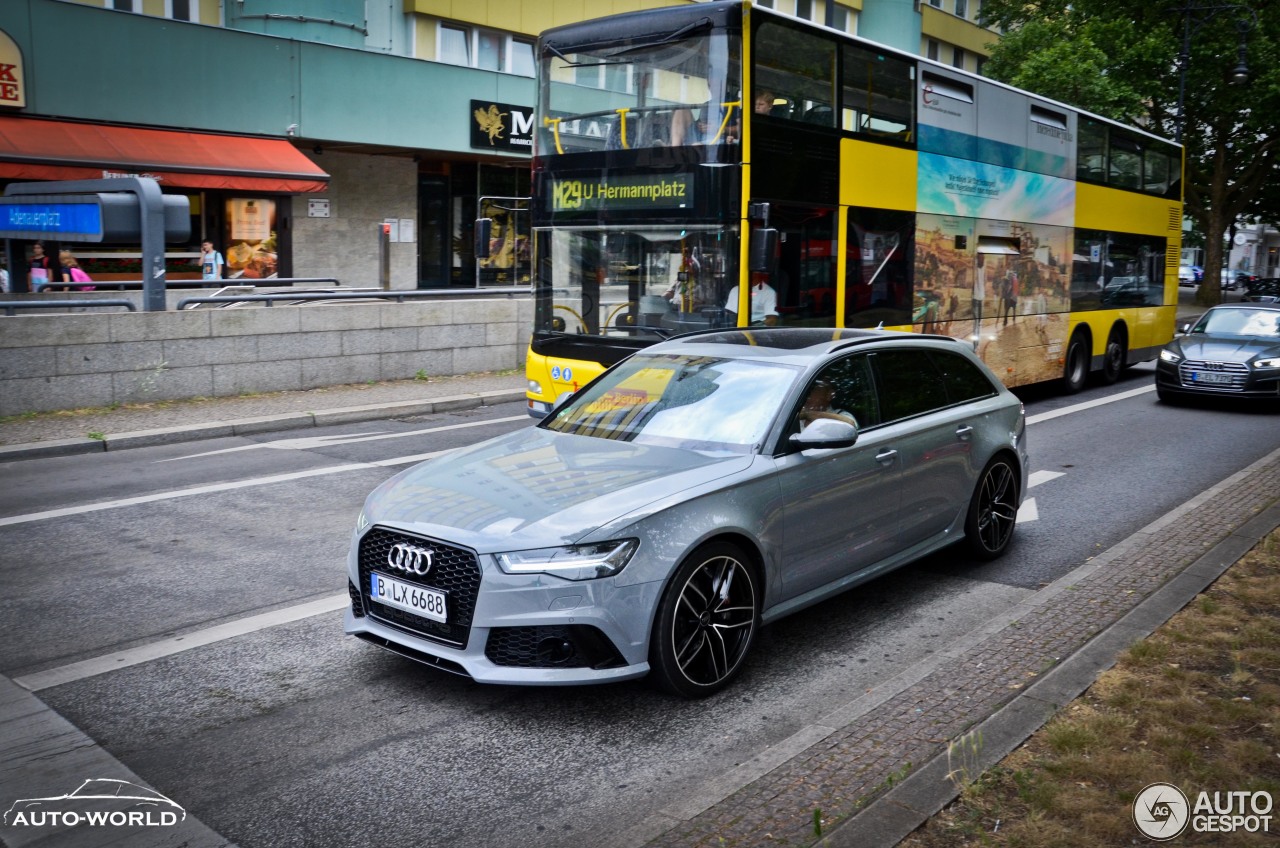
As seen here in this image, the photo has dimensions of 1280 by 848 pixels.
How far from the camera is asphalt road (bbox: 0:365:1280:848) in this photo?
4.18 meters

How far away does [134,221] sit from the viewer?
14.3 m

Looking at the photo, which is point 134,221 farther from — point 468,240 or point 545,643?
point 468,240

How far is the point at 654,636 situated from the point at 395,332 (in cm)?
1223

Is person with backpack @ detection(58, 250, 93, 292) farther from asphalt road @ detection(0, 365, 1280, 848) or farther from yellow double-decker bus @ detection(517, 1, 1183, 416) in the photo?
yellow double-decker bus @ detection(517, 1, 1183, 416)

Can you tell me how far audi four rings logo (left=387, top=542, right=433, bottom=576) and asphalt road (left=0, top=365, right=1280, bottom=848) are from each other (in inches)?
23.7

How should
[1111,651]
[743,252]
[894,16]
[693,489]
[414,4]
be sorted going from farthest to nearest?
[894,16] < [414,4] < [743,252] < [1111,651] < [693,489]

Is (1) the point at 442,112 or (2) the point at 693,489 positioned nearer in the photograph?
(2) the point at 693,489

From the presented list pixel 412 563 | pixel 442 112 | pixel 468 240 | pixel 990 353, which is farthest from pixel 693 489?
pixel 468 240

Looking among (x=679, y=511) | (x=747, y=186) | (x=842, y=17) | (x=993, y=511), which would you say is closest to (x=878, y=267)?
(x=747, y=186)

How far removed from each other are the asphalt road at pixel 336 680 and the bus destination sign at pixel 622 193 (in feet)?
11.5

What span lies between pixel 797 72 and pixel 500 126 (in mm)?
19172

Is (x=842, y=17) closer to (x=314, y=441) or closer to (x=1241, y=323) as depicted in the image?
(x=1241, y=323)

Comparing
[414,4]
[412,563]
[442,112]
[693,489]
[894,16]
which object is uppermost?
[894,16]

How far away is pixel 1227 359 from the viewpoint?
1548 centimetres
